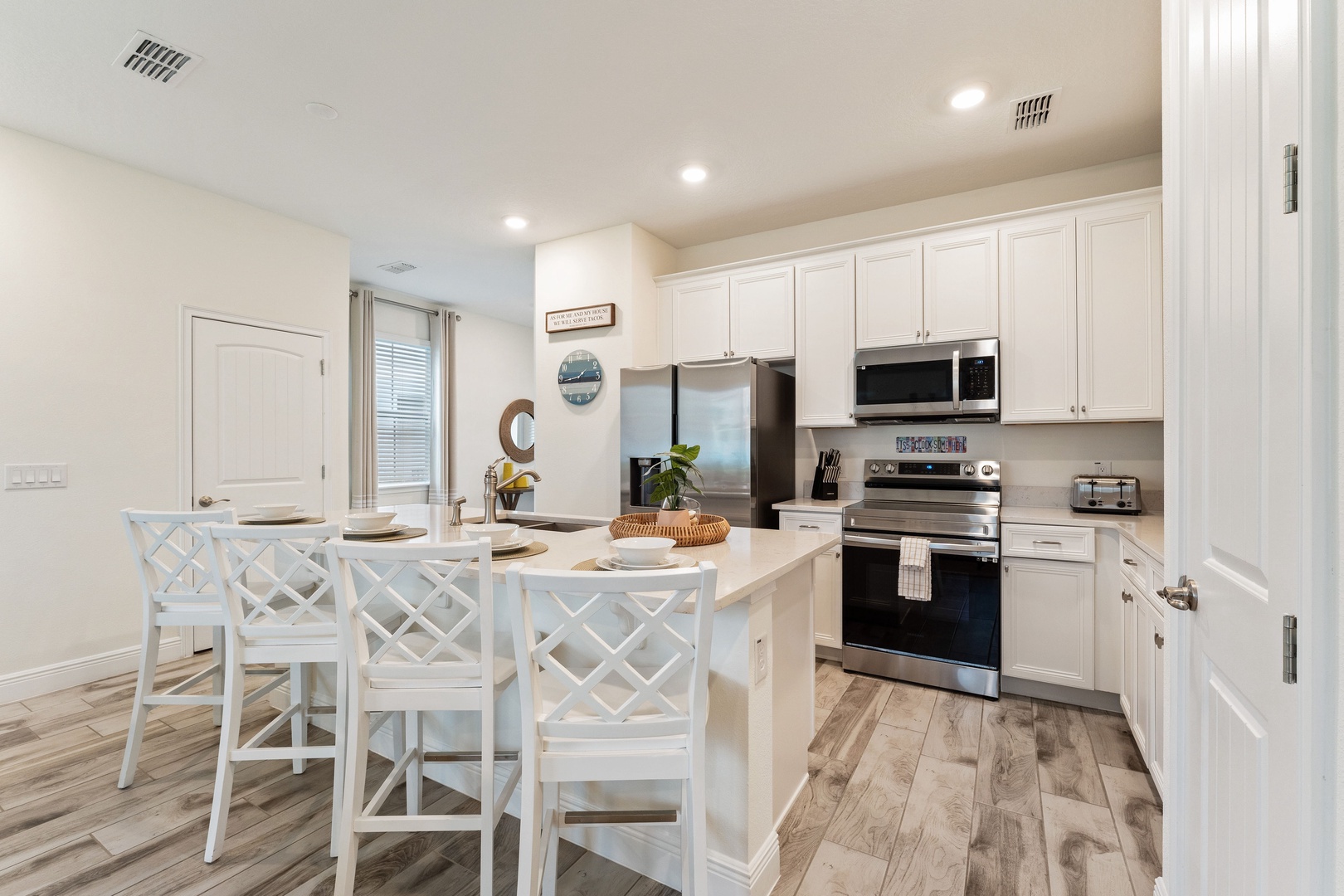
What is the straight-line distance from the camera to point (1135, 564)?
237 cm

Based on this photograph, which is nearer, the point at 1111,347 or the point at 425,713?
the point at 425,713

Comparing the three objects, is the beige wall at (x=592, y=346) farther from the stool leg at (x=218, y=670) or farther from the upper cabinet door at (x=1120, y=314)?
the upper cabinet door at (x=1120, y=314)

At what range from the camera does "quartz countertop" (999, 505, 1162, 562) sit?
2.32 metres

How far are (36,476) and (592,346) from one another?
2955 millimetres

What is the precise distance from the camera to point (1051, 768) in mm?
2275

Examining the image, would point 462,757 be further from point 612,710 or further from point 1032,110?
point 1032,110

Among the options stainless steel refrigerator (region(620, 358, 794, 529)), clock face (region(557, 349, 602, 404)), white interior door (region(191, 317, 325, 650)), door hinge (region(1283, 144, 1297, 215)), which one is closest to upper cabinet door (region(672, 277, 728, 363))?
stainless steel refrigerator (region(620, 358, 794, 529))

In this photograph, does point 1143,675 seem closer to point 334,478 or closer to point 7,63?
point 334,478

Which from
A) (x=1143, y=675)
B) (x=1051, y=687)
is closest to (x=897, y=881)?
(x=1143, y=675)

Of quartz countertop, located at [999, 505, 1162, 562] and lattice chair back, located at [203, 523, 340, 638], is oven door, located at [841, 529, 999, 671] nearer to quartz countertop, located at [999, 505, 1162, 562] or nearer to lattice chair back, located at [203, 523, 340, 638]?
quartz countertop, located at [999, 505, 1162, 562]

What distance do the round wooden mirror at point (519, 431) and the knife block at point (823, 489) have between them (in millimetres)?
4095

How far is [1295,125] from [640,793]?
1851 millimetres

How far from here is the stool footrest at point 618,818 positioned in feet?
4.71

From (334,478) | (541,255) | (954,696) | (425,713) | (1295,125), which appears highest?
(541,255)
